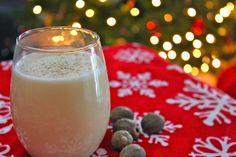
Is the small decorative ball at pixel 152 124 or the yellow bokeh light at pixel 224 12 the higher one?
the yellow bokeh light at pixel 224 12

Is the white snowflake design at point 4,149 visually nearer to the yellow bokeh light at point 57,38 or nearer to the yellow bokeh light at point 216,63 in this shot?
the yellow bokeh light at point 57,38

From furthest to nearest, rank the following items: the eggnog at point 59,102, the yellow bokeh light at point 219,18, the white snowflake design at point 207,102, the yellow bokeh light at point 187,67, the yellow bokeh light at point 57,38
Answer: the yellow bokeh light at point 187,67 < the yellow bokeh light at point 219,18 < the white snowflake design at point 207,102 < the yellow bokeh light at point 57,38 < the eggnog at point 59,102

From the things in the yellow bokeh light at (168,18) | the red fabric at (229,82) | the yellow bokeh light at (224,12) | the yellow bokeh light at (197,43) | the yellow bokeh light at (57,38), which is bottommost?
the yellow bokeh light at (197,43)

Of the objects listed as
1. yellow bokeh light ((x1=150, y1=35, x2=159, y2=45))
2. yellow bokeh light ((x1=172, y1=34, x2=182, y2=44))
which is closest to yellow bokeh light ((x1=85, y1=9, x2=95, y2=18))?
yellow bokeh light ((x1=150, y1=35, x2=159, y2=45))

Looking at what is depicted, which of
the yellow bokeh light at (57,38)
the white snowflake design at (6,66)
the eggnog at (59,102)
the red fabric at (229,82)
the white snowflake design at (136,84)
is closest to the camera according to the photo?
the eggnog at (59,102)

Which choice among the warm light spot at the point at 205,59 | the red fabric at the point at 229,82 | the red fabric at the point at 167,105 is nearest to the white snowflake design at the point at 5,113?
the red fabric at the point at 167,105

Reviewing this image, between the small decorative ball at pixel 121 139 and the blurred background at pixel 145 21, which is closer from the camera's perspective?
the small decorative ball at pixel 121 139
